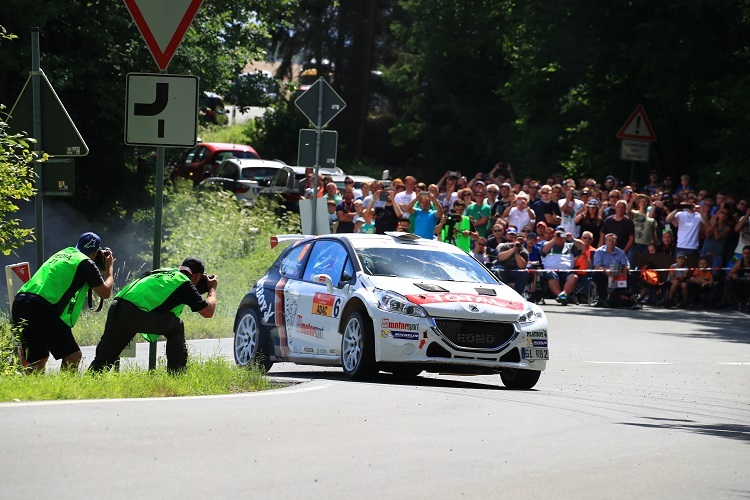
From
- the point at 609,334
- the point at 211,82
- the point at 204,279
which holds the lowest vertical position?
the point at 609,334

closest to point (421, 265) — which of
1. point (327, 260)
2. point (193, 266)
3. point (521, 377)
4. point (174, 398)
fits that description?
point (327, 260)

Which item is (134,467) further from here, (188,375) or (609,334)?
(609,334)

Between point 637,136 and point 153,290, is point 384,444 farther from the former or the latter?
point 637,136

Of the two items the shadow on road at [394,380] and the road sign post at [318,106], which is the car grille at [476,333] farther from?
the road sign post at [318,106]

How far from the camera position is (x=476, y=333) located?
1386 cm

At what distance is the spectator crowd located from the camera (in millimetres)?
25594

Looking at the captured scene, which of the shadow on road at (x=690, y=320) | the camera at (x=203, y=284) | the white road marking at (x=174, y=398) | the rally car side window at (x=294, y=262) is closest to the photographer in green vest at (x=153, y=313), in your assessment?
the camera at (x=203, y=284)

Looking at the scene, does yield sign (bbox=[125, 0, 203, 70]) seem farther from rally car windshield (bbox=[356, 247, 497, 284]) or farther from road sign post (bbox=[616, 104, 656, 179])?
road sign post (bbox=[616, 104, 656, 179])

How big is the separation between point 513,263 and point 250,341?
10.8 meters

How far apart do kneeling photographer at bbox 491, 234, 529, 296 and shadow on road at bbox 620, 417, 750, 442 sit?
44.9 feet

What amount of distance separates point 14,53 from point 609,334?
1371 cm

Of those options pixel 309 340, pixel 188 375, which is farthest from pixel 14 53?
pixel 188 375

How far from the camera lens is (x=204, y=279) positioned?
1315 cm

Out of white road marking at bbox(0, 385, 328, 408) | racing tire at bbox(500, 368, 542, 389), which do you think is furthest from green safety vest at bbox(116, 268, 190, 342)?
racing tire at bbox(500, 368, 542, 389)
